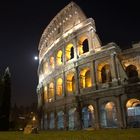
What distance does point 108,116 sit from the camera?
100 feet

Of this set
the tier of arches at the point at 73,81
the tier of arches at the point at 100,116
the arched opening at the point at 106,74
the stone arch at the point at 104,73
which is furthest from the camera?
the arched opening at the point at 106,74

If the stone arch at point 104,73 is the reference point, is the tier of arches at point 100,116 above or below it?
below

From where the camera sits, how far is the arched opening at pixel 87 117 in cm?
3162

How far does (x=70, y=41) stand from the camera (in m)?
36.8

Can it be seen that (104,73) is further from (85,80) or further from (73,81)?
(73,81)

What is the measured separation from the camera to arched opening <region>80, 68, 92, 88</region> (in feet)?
110

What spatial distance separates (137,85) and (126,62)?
4776mm

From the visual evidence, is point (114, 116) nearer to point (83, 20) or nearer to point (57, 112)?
point (57, 112)

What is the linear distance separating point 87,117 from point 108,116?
3105 mm

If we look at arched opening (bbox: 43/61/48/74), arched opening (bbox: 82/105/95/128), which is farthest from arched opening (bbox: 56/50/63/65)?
arched opening (bbox: 82/105/95/128)

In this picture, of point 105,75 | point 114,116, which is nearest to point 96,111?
point 114,116

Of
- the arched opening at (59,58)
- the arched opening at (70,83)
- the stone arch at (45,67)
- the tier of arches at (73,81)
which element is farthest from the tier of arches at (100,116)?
the stone arch at (45,67)

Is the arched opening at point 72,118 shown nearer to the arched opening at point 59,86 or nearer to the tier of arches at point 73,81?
the tier of arches at point 73,81

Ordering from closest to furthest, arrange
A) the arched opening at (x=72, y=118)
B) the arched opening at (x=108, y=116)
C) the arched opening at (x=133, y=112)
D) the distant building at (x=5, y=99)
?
1. the arched opening at (x=133, y=112)
2. the arched opening at (x=108, y=116)
3. the distant building at (x=5, y=99)
4. the arched opening at (x=72, y=118)
